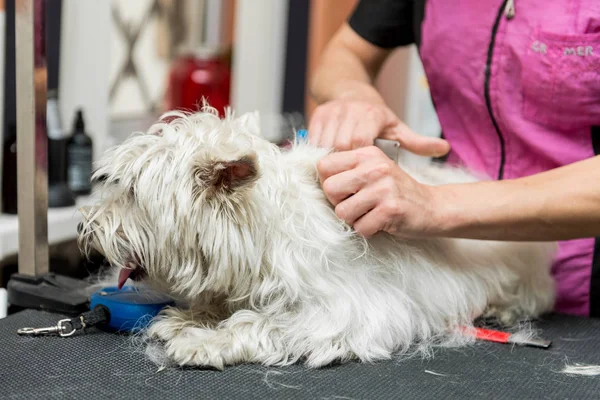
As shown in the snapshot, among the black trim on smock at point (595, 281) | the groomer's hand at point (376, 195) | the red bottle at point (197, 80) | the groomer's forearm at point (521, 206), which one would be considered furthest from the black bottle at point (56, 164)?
the black trim on smock at point (595, 281)

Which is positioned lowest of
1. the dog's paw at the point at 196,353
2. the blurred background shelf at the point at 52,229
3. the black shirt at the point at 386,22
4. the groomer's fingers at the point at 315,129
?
the blurred background shelf at the point at 52,229

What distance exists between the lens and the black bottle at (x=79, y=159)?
6.68 feet

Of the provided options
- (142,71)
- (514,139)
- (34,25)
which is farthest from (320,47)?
(34,25)

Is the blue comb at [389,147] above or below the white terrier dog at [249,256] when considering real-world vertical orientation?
above

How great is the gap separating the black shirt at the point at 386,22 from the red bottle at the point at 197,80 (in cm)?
137

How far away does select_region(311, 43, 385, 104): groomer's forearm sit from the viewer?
4.69ft

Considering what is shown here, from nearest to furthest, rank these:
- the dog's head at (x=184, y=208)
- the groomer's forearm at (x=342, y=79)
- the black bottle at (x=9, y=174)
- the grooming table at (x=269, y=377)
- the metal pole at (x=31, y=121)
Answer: the grooming table at (x=269, y=377) → the dog's head at (x=184, y=208) → the metal pole at (x=31, y=121) → the groomer's forearm at (x=342, y=79) → the black bottle at (x=9, y=174)

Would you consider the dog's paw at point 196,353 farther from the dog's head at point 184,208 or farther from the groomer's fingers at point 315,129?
the groomer's fingers at point 315,129

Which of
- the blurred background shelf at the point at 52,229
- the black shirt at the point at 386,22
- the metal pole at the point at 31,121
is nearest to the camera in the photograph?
the metal pole at the point at 31,121

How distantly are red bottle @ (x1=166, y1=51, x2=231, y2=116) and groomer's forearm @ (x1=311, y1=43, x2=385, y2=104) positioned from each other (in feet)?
4.46

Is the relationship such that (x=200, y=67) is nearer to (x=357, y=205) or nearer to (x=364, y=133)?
(x=364, y=133)

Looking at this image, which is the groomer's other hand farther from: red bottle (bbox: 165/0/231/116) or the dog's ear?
red bottle (bbox: 165/0/231/116)

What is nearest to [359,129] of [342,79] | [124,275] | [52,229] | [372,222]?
[372,222]

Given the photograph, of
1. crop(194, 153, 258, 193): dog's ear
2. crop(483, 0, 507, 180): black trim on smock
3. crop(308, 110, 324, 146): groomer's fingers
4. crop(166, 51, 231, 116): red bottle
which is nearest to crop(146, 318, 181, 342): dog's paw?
crop(194, 153, 258, 193): dog's ear
